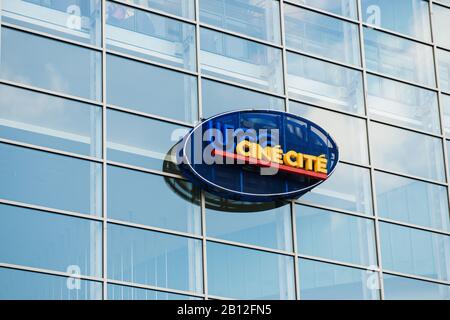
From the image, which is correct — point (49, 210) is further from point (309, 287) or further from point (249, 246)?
point (309, 287)

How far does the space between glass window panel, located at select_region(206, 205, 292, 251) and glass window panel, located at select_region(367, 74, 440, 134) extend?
181 inches

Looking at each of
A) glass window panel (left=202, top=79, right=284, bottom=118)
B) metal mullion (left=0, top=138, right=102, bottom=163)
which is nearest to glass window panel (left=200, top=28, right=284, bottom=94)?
glass window panel (left=202, top=79, right=284, bottom=118)

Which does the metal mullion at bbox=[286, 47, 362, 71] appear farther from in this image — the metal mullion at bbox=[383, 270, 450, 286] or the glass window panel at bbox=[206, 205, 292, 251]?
the metal mullion at bbox=[383, 270, 450, 286]

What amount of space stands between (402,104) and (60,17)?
991 centimetres

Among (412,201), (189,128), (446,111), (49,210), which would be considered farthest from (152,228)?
(446,111)

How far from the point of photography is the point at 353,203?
32781 millimetres

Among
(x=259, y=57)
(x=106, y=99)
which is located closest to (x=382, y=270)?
(x=259, y=57)

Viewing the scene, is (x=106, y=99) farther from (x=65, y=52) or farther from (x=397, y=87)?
(x=397, y=87)

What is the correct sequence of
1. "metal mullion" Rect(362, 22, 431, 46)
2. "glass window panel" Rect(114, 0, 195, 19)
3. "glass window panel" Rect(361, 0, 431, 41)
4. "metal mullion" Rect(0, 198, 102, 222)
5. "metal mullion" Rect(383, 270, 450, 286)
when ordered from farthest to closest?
"glass window panel" Rect(361, 0, 431, 41)
"metal mullion" Rect(362, 22, 431, 46)
"metal mullion" Rect(383, 270, 450, 286)
"glass window panel" Rect(114, 0, 195, 19)
"metal mullion" Rect(0, 198, 102, 222)

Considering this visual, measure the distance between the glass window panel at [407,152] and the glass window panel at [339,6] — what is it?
3168mm

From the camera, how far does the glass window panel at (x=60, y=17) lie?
29766 millimetres

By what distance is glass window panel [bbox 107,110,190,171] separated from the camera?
1176 inches

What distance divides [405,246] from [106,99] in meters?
8.70
